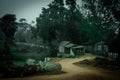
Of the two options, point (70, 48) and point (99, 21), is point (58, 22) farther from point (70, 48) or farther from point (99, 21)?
point (99, 21)

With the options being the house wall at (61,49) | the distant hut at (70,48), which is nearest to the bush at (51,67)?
the distant hut at (70,48)

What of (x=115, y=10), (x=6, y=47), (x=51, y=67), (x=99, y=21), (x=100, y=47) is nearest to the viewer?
(x=51, y=67)

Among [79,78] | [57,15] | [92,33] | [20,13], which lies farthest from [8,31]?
[79,78]

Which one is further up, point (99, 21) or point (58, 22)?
point (58, 22)

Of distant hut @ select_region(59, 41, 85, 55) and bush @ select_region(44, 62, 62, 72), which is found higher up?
distant hut @ select_region(59, 41, 85, 55)

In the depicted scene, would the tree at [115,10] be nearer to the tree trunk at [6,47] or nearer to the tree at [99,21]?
the tree at [99,21]

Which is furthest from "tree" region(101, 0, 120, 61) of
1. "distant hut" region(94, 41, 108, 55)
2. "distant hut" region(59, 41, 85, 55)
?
"distant hut" region(59, 41, 85, 55)

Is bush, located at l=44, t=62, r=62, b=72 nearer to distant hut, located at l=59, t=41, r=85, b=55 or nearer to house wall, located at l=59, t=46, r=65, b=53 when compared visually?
distant hut, located at l=59, t=41, r=85, b=55

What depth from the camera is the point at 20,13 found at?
36.4ft

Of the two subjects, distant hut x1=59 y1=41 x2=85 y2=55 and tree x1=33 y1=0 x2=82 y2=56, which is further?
tree x1=33 y1=0 x2=82 y2=56

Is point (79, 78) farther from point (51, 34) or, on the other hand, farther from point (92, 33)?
point (51, 34)

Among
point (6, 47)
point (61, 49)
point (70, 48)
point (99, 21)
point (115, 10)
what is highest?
point (115, 10)

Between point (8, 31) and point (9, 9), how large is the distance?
559 centimetres

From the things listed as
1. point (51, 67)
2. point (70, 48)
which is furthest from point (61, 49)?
point (51, 67)
